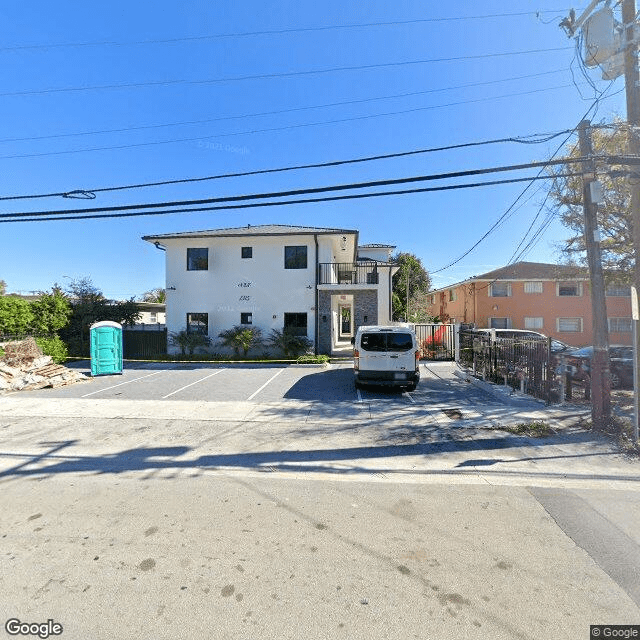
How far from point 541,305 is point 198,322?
2256 cm

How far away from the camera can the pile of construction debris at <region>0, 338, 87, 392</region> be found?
10375 mm

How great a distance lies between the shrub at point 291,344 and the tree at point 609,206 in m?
11.5

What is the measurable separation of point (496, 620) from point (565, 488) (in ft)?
8.80

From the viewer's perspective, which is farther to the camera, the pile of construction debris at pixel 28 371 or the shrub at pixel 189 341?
the shrub at pixel 189 341

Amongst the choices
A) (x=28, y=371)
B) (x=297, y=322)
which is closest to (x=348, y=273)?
(x=297, y=322)

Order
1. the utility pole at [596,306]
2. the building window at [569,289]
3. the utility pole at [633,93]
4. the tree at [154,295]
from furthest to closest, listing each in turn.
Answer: the tree at [154,295], the building window at [569,289], the utility pole at [596,306], the utility pole at [633,93]

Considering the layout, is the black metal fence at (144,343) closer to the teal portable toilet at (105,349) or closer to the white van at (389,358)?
the teal portable toilet at (105,349)

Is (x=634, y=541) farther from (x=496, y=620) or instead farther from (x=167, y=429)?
(x=167, y=429)

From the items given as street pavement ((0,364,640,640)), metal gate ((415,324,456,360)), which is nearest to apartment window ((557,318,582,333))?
metal gate ((415,324,456,360))

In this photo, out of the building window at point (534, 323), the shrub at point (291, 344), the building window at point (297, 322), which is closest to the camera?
the shrub at point (291, 344)

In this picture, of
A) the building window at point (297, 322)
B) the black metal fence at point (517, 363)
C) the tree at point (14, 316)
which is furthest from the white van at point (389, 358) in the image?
the tree at point (14, 316)

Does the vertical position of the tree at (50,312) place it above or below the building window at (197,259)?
below

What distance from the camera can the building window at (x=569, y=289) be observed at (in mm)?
23203

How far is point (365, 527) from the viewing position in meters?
3.28
